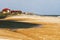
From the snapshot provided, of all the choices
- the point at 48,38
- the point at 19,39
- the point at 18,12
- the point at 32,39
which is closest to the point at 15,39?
the point at 19,39

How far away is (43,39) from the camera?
58.2ft

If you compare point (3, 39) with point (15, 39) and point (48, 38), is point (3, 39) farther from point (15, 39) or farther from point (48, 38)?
point (48, 38)

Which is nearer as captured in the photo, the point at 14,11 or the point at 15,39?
the point at 15,39

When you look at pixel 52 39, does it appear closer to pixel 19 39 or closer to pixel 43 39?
pixel 43 39

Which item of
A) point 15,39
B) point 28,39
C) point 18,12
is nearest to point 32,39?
point 28,39

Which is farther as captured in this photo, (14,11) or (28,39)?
(14,11)

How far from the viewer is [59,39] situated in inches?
696

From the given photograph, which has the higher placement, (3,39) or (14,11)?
(3,39)

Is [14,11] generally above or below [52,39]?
below

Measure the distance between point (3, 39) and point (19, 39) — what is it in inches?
53.1

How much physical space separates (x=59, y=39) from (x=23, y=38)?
311cm

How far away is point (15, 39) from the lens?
17484mm

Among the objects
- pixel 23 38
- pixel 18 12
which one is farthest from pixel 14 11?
pixel 23 38

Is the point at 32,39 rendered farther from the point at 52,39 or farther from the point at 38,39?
the point at 52,39
